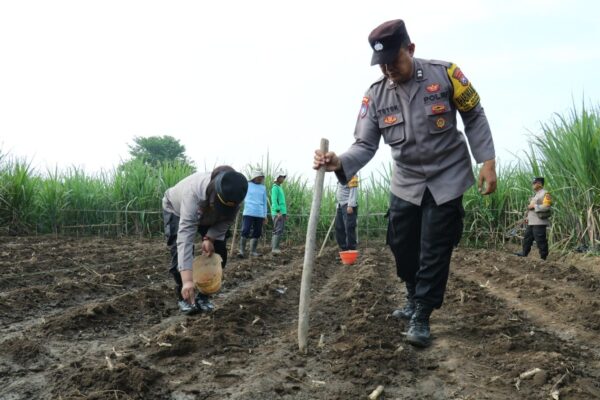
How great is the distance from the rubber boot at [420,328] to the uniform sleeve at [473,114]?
773 millimetres

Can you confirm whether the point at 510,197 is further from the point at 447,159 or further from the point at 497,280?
the point at 447,159

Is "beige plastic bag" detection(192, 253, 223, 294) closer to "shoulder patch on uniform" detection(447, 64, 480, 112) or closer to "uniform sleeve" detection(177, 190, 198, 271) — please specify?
"uniform sleeve" detection(177, 190, 198, 271)

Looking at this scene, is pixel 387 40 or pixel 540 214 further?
pixel 540 214

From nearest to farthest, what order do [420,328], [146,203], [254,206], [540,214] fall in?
[420,328]
[540,214]
[254,206]
[146,203]

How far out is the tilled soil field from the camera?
2053 mm

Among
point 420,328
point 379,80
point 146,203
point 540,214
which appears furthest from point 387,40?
point 146,203

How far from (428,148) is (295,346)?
1.15 m

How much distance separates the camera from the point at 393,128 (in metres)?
2.64

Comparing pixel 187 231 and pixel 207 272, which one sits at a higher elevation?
pixel 187 231

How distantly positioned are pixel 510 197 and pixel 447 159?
8.10 metres

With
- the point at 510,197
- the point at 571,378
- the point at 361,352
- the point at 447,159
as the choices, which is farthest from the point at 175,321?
the point at 510,197

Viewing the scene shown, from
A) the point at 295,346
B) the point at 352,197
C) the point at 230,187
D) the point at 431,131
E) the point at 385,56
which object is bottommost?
the point at 295,346

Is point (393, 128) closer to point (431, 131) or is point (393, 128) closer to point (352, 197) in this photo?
point (431, 131)

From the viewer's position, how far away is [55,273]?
18.5 ft
